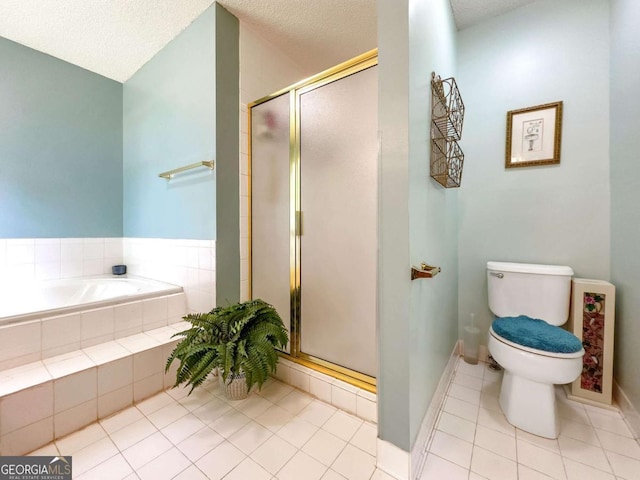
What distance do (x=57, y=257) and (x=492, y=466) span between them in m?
3.17

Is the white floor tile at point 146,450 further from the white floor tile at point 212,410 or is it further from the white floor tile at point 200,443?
the white floor tile at point 212,410

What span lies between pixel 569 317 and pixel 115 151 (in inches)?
148

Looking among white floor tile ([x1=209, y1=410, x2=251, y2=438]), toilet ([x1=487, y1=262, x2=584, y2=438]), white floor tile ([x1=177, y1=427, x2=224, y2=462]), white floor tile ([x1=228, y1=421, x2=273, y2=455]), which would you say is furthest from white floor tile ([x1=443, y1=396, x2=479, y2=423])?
white floor tile ([x1=177, y1=427, x2=224, y2=462])

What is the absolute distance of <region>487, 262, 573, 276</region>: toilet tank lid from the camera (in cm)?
145

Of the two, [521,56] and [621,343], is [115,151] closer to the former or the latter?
[521,56]

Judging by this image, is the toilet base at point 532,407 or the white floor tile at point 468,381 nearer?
the toilet base at point 532,407

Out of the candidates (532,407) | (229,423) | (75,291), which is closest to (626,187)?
(532,407)

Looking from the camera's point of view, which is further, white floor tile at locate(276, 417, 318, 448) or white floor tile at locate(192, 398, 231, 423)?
white floor tile at locate(192, 398, 231, 423)

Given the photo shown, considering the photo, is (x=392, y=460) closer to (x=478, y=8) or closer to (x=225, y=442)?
(x=225, y=442)

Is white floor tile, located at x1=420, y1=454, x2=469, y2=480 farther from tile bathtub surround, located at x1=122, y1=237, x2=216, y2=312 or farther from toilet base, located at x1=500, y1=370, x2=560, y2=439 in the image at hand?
tile bathtub surround, located at x1=122, y1=237, x2=216, y2=312

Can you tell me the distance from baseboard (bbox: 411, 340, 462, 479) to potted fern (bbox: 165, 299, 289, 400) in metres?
0.69

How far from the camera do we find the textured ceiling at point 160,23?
5.24 feet

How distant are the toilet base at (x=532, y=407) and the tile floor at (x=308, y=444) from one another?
39 millimetres

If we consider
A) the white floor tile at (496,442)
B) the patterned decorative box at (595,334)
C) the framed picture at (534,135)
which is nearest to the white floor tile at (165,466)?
the white floor tile at (496,442)
